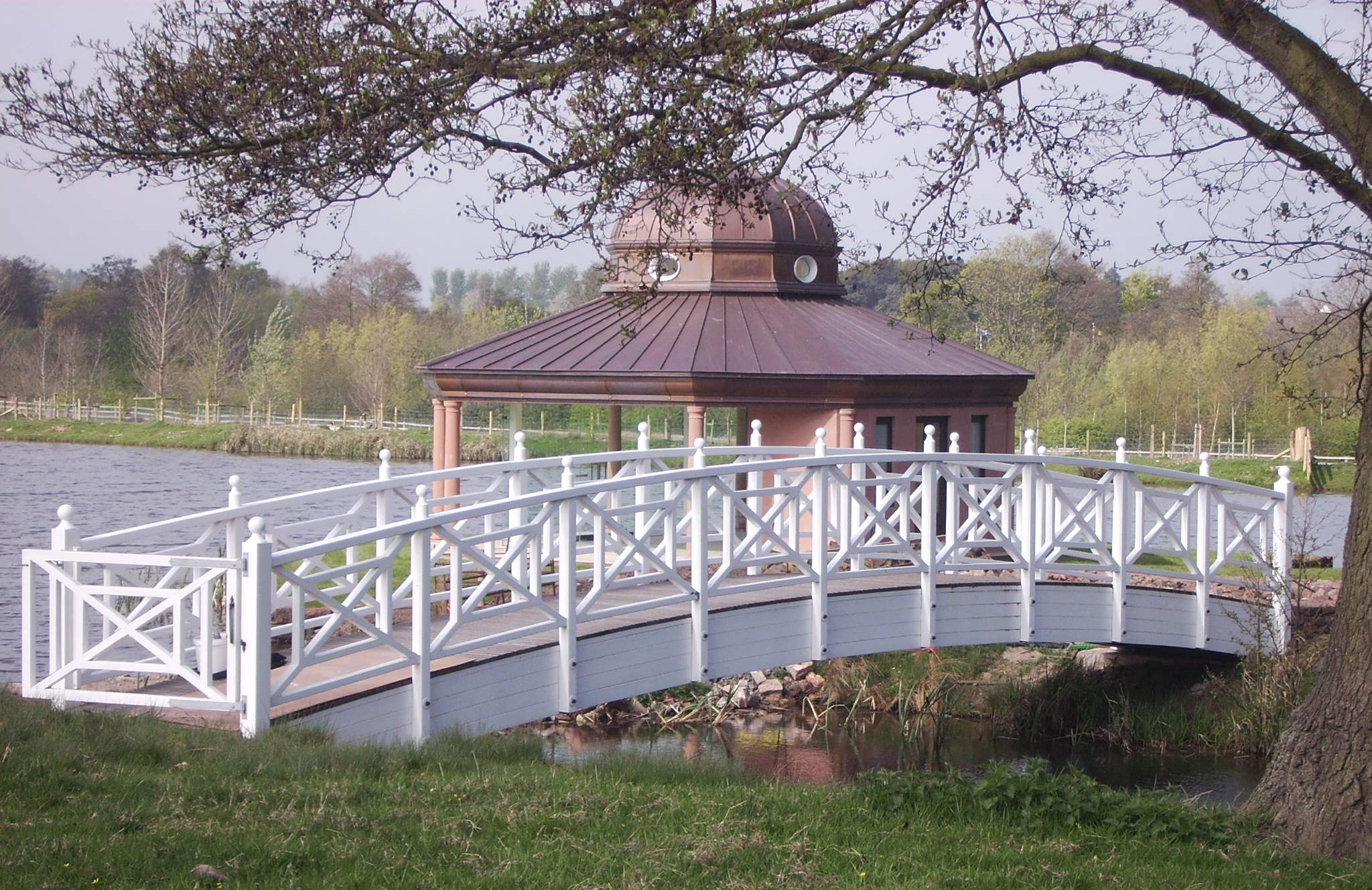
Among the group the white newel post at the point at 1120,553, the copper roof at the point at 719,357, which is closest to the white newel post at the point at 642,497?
the copper roof at the point at 719,357

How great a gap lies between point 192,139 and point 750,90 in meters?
3.23

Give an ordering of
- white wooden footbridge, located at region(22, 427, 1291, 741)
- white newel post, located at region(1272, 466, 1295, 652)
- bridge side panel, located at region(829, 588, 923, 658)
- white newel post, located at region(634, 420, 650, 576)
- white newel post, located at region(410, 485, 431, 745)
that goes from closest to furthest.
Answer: white wooden footbridge, located at region(22, 427, 1291, 741) → white newel post, located at region(410, 485, 431, 745) → white newel post, located at region(634, 420, 650, 576) → bridge side panel, located at region(829, 588, 923, 658) → white newel post, located at region(1272, 466, 1295, 652)

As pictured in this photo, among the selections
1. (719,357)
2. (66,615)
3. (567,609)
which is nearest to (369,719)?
(567,609)

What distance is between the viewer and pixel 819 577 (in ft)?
37.4

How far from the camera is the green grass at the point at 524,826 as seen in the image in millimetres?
5473

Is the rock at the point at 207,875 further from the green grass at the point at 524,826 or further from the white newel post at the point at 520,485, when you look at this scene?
the white newel post at the point at 520,485

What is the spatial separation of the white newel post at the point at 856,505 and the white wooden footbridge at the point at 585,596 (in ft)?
0.27

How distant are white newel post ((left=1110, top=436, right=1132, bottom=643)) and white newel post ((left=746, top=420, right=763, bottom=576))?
337 cm

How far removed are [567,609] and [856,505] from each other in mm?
6022

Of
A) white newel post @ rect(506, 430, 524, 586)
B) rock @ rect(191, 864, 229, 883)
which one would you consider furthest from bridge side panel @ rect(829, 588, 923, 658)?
rock @ rect(191, 864, 229, 883)

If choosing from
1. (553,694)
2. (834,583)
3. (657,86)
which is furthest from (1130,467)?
(657,86)

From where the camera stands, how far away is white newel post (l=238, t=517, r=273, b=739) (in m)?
7.70

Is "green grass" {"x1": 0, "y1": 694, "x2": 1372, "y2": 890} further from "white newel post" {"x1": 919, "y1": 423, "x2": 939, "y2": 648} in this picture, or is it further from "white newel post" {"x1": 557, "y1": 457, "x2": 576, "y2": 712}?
"white newel post" {"x1": 919, "y1": 423, "x2": 939, "y2": 648}

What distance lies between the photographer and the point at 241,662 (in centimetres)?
816
